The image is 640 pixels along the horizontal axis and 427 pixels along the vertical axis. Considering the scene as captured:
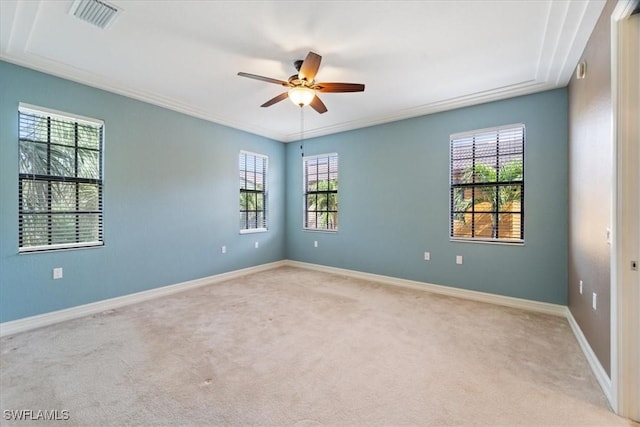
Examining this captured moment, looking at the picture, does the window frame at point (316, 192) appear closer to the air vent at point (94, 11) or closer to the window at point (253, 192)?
the window at point (253, 192)

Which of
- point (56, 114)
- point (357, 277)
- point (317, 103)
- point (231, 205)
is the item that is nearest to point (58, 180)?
point (56, 114)

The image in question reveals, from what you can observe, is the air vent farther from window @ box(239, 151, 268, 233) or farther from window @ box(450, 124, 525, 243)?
window @ box(450, 124, 525, 243)

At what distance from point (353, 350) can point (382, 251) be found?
2.55 meters

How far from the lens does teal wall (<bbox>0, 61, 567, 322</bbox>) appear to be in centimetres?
311

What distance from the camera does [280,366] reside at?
7.41 ft

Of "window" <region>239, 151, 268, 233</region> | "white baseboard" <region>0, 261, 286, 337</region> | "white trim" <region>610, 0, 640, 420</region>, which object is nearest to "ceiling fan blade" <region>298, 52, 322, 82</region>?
"white trim" <region>610, 0, 640, 420</region>

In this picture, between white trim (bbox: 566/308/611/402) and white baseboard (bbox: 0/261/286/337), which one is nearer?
white trim (bbox: 566/308/611/402)

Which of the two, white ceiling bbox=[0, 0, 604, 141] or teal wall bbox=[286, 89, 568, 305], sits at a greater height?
white ceiling bbox=[0, 0, 604, 141]

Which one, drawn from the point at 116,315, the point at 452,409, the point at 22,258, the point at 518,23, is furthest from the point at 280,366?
the point at 518,23

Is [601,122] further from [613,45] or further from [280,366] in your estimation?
[280,366]

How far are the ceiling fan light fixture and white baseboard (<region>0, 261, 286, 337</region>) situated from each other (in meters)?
3.25

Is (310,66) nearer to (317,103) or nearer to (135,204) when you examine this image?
(317,103)

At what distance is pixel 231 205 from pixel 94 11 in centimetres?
328

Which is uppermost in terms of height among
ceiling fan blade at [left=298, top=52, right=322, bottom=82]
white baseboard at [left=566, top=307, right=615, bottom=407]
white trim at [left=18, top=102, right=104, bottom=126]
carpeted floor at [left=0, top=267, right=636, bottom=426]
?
ceiling fan blade at [left=298, top=52, right=322, bottom=82]
